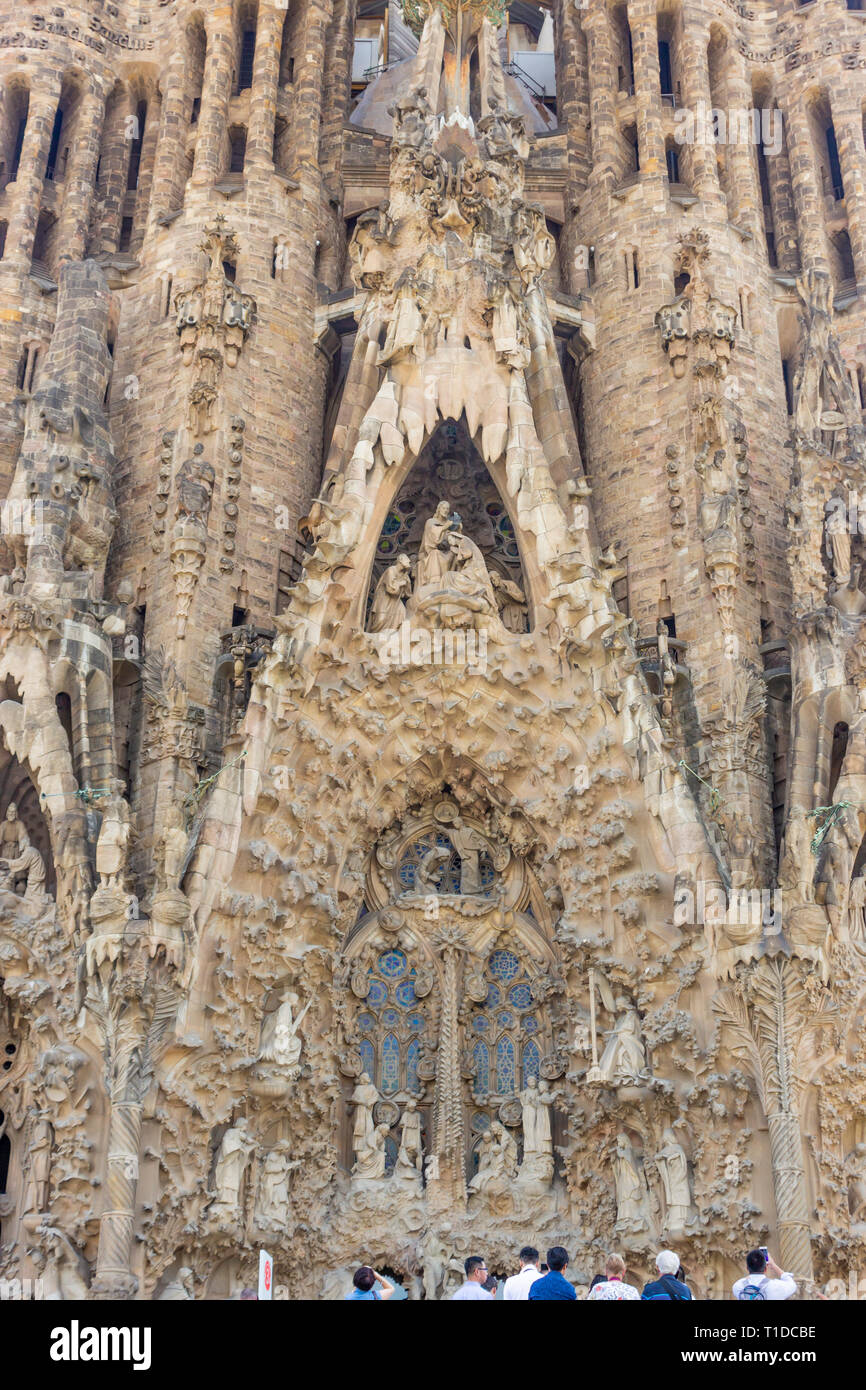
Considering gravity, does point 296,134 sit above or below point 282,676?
above

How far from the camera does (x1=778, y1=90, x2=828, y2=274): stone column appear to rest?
20.0 metres

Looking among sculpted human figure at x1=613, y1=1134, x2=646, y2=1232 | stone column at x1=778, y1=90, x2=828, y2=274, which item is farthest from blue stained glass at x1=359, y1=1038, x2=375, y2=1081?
stone column at x1=778, y1=90, x2=828, y2=274

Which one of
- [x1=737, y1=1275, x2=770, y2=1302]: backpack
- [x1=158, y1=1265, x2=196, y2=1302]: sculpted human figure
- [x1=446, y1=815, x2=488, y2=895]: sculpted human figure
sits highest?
[x1=446, y1=815, x2=488, y2=895]: sculpted human figure

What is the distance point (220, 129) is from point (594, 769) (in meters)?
10.2

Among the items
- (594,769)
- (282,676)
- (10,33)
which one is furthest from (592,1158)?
(10,33)

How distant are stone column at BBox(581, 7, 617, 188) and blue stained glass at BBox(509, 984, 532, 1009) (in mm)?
10206

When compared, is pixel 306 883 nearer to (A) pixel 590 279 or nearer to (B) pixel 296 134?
(A) pixel 590 279

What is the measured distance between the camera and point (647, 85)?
21.0 meters

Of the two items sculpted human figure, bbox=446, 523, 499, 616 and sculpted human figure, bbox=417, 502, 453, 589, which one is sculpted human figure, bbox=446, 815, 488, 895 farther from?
sculpted human figure, bbox=417, 502, 453, 589

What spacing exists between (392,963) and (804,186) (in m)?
11.3

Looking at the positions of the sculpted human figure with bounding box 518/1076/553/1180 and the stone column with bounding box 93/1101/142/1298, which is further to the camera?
the sculpted human figure with bounding box 518/1076/553/1180

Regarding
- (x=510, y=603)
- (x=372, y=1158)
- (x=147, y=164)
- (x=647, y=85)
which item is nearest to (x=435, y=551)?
(x=510, y=603)

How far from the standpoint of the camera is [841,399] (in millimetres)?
17594

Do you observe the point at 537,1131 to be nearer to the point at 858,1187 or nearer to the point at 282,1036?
the point at 282,1036
